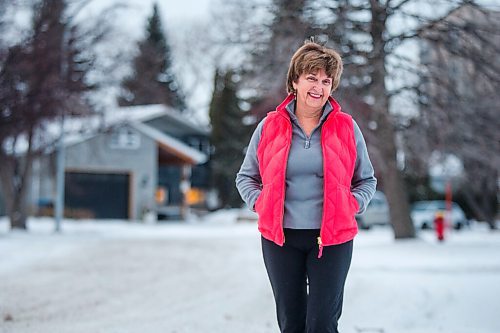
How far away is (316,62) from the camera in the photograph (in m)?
3.23

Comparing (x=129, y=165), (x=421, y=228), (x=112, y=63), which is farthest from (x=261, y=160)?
(x=129, y=165)

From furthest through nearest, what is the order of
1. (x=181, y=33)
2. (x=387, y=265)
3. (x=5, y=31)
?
(x=181, y=33) → (x=5, y=31) → (x=387, y=265)

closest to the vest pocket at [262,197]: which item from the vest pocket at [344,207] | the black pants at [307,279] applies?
the black pants at [307,279]

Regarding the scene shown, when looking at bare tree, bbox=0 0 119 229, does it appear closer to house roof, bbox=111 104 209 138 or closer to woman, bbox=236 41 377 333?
house roof, bbox=111 104 209 138

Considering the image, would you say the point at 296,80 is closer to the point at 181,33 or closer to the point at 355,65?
the point at 355,65

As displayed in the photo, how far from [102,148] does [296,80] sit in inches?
1253

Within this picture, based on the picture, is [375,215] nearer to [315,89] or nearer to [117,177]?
[117,177]

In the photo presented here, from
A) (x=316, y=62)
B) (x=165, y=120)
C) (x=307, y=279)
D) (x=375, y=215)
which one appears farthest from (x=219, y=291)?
(x=165, y=120)

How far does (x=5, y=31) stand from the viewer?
16297 millimetres

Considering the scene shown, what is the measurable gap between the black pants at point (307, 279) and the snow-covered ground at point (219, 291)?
2.46 m

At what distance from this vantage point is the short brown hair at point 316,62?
323 cm

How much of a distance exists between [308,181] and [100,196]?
1268 inches

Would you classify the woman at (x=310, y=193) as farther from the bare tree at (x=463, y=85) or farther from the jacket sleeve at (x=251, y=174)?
the bare tree at (x=463, y=85)

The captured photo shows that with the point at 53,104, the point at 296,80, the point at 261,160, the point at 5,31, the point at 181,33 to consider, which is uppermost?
the point at 181,33
